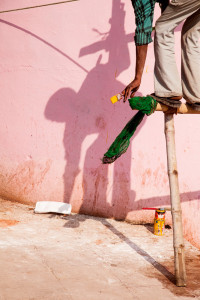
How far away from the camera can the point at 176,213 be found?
297cm

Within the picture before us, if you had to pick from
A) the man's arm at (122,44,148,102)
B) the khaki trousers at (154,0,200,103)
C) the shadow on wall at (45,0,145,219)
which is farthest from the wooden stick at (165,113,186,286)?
the shadow on wall at (45,0,145,219)

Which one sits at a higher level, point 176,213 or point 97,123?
point 97,123

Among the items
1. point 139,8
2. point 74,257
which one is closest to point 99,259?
point 74,257

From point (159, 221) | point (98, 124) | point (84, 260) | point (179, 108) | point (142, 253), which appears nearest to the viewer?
point (179, 108)

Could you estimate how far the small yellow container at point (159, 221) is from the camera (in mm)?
4070

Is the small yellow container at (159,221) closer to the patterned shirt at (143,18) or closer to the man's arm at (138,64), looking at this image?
the man's arm at (138,64)

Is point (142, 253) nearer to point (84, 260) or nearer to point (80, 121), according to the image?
point (84, 260)

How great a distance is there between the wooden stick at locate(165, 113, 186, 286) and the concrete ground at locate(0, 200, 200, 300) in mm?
125

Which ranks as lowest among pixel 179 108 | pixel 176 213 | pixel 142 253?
pixel 142 253

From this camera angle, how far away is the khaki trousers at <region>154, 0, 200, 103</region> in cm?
279

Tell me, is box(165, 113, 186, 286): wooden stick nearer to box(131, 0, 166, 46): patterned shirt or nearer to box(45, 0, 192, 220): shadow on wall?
box(131, 0, 166, 46): patterned shirt

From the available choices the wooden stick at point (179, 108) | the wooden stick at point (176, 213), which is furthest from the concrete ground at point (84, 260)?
the wooden stick at point (179, 108)

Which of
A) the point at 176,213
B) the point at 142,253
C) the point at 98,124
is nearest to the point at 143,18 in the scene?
the point at 176,213

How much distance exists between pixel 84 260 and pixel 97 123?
1.77 metres
